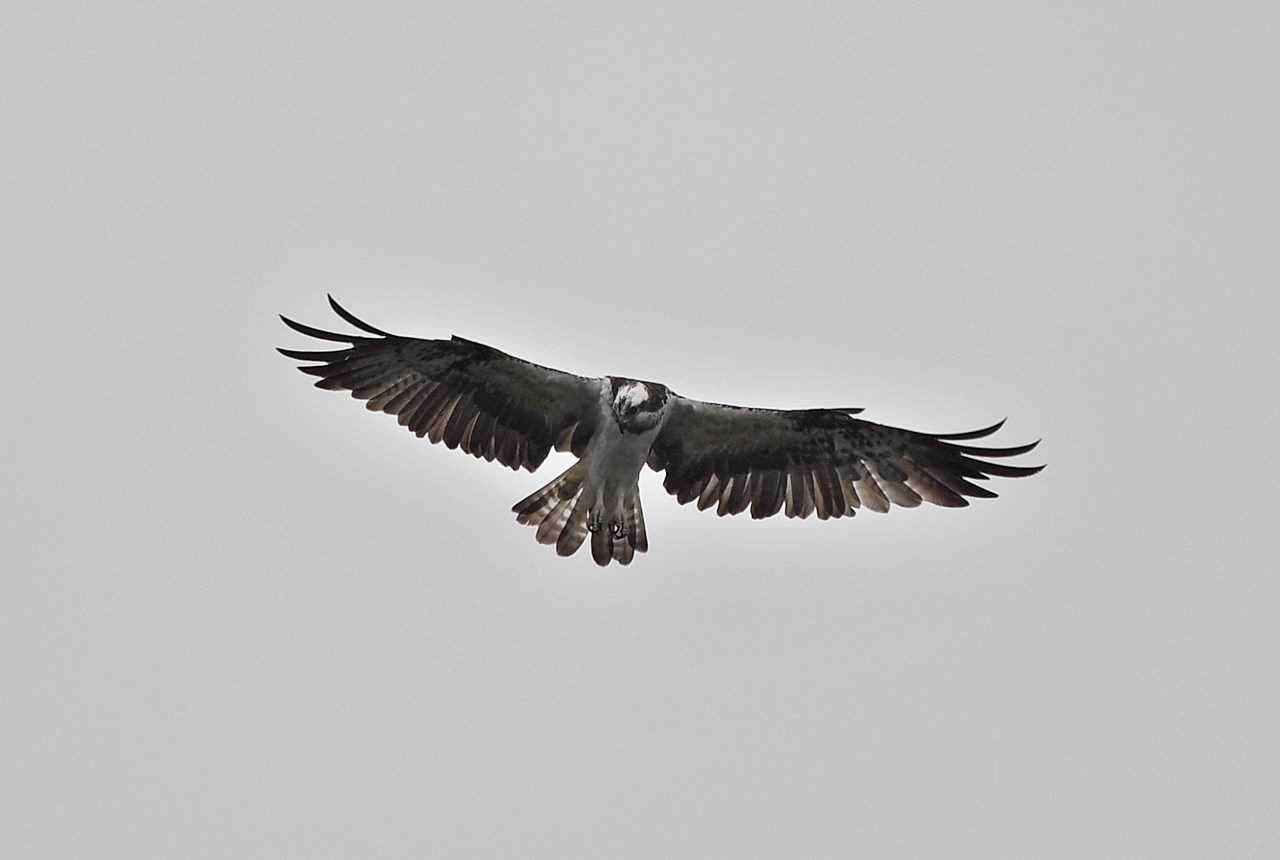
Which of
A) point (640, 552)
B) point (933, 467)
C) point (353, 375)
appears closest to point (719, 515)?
point (640, 552)

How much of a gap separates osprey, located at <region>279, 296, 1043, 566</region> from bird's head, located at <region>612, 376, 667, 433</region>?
1 centimetres

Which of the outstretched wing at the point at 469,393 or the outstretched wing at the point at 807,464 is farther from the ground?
the outstretched wing at the point at 807,464

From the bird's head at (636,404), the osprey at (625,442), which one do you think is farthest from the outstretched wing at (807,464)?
the bird's head at (636,404)

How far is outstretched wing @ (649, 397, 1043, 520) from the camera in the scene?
1744 centimetres

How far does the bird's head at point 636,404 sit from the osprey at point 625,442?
1 centimetres

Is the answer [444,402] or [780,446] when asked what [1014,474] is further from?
[444,402]

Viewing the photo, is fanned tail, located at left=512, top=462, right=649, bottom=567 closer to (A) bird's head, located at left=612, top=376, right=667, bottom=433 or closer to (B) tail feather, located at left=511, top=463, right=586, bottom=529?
(B) tail feather, located at left=511, top=463, right=586, bottom=529

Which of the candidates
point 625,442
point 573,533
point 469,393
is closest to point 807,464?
point 625,442

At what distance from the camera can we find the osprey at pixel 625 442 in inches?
659

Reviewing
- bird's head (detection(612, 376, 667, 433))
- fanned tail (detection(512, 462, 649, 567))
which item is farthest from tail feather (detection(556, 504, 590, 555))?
bird's head (detection(612, 376, 667, 433))

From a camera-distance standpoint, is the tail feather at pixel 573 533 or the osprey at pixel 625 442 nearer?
the osprey at pixel 625 442

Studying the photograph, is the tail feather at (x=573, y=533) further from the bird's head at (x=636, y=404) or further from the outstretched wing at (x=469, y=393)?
the bird's head at (x=636, y=404)

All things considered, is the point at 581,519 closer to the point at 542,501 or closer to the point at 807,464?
the point at 542,501

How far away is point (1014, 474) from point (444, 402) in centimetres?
496
